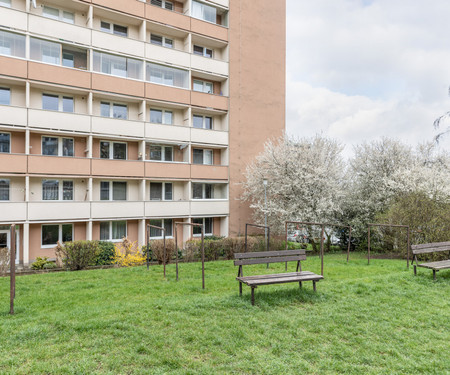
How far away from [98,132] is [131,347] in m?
17.6

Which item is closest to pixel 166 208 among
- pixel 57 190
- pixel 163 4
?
pixel 57 190

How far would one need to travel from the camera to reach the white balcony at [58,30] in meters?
18.2

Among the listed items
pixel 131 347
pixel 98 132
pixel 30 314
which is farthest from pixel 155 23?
pixel 131 347

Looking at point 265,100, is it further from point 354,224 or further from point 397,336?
point 397,336

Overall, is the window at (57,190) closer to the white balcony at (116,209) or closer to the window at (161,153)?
the white balcony at (116,209)

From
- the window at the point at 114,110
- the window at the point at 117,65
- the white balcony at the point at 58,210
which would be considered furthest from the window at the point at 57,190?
the window at the point at 117,65

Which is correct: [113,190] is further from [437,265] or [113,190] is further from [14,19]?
[437,265]

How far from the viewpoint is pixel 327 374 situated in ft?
13.0

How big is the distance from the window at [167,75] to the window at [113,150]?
4970mm

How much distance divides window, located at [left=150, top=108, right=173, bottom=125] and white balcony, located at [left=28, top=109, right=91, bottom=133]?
4.70 meters

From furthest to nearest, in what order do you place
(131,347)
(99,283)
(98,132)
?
(98,132) → (99,283) → (131,347)

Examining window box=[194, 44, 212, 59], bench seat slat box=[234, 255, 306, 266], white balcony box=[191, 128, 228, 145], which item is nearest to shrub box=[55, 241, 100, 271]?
bench seat slat box=[234, 255, 306, 266]

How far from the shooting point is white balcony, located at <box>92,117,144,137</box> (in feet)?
64.9

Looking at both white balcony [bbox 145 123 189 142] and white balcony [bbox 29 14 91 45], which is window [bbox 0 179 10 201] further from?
white balcony [bbox 29 14 91 45]
